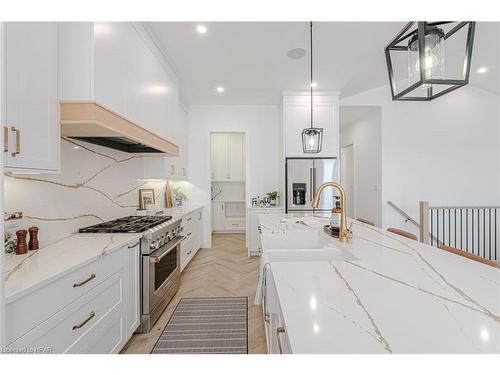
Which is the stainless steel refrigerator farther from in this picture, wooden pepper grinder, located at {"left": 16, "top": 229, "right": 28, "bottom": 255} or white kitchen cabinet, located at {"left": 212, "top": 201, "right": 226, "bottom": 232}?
wooden pepper grinder, located at {"left": 16, "top": 229, "right": 28, "bottom": 255}

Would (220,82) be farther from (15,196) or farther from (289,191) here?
(15,196)

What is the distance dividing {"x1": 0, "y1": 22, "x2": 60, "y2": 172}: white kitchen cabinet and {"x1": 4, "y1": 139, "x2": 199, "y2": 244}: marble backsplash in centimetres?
40

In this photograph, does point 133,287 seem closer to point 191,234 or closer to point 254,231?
point 191,234

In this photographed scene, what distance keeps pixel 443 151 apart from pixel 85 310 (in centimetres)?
580

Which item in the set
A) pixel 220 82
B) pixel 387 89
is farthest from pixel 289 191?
pixel 387 89

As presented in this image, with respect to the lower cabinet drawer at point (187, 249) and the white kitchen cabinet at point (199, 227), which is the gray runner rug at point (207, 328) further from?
the white kitchen cabinet at point (199, 227)

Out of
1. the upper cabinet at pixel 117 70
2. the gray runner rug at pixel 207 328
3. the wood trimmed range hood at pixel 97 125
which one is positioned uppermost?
the upper cabinet at pixel 117 70

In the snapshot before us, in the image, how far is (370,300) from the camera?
29.2 inches

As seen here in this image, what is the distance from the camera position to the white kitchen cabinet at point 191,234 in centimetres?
329

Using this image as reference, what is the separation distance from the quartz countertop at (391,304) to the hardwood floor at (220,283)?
1.25m

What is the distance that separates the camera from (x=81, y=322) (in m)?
1.28

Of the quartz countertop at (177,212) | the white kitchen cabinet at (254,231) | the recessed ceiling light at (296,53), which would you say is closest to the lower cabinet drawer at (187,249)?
the quartz countertop at (177,212)
